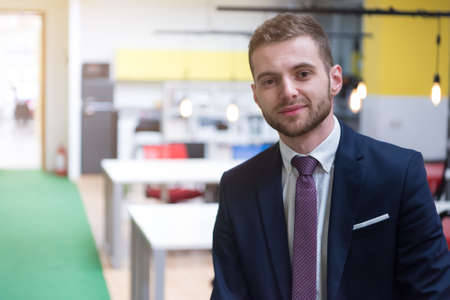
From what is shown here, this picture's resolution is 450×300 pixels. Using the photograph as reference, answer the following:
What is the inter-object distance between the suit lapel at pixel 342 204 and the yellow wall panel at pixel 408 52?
29.7ft

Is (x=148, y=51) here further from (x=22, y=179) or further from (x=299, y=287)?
(x=299, y=287)

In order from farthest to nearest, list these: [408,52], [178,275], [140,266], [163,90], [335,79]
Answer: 1. [163,90]
2. [408,52]
3. [178,275]
4. [140,266]
5. [335,79]

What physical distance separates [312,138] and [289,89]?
0.19m

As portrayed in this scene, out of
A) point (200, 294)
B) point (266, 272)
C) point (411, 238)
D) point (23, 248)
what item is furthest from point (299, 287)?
point (23, 248)

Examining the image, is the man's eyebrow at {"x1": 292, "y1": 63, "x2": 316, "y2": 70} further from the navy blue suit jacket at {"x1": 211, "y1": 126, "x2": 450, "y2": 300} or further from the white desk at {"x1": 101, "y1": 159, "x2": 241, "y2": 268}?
the white desk at {"x1": 101, "y1": 159, "x2": 241, "y2": 268}

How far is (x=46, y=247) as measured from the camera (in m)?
6.96

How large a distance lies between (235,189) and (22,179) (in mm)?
10435

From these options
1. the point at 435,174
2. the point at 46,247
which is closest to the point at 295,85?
the point at 435,174

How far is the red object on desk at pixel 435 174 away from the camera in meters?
6.28

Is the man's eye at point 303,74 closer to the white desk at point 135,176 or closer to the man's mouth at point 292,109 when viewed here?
the man's mouth at point 292,109

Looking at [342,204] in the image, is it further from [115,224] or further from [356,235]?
[115,224]

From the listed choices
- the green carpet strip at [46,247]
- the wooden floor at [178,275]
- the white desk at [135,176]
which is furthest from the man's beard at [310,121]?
the white desk at [135,176]

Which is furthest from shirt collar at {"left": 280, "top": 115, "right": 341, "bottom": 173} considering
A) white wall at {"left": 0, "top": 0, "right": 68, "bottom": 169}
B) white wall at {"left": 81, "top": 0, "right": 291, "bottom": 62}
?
white wall at {"left": 0, "top": 0, "right": 68, "bottom": 169}

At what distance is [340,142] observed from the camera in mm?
1831
